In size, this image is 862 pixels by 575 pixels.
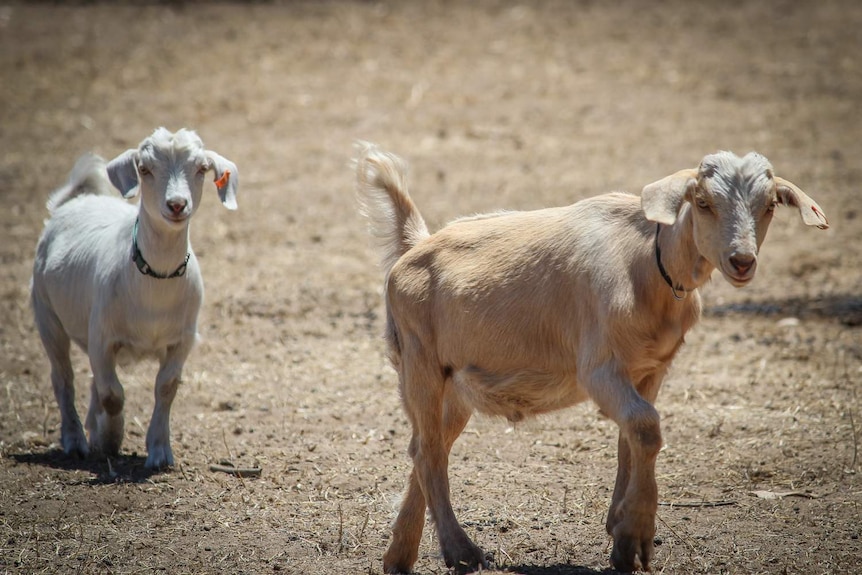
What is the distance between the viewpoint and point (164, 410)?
6.25 meters

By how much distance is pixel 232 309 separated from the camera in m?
8.97

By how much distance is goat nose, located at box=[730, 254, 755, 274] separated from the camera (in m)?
3.96

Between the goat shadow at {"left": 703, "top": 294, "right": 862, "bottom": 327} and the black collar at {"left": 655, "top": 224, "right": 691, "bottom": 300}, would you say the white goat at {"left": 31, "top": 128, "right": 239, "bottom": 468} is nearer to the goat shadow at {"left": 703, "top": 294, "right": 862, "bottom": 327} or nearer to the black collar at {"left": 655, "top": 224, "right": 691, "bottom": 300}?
the black collar at {"left": 655, "top": 224, "right": 691, "bottom": 300}

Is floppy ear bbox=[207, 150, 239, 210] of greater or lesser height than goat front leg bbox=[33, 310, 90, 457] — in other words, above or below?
above

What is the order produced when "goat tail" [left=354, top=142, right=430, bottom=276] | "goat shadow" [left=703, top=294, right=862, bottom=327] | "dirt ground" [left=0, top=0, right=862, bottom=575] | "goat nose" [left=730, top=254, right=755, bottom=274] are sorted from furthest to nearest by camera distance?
1. "goat shadow" [left=703, top=294, right=862, bottom=327]
2. "goat tail" [left=354, top=142, right=430, bottom=276]
3. "dirt ground" [left=0, top=0, right=862, bottom=575]
4. "goat nose" [left=730, top=254, right=755, bottom=274]

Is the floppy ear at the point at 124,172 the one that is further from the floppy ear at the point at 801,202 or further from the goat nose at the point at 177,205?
the floppy ear at the point at 801,202

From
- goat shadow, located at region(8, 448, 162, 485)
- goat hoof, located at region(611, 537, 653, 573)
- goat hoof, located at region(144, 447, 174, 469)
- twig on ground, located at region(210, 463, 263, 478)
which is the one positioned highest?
goat hoof, located at region(611, 537, 653, 573)

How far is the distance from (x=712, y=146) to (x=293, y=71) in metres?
6.24

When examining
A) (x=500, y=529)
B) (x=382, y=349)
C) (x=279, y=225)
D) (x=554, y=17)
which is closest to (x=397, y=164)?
(x=500, y=529)

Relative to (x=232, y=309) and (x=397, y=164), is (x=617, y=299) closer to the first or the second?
(x=397, y=164)

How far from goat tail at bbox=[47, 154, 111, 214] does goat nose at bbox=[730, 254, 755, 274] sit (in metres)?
4.84

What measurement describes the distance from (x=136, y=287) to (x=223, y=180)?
0.82m

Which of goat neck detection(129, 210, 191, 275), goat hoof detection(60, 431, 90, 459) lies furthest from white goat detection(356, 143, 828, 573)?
goat hoof detection(60, 431, 90, 459)

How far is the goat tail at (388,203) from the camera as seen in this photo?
213 inches
